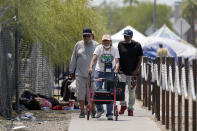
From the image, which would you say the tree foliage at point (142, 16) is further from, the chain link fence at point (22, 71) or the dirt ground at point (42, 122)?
Answer: the dirt ground at point (42, 122)

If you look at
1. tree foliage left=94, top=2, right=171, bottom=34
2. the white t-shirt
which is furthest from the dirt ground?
tree foliage left=94, top=2, right=171, bottom=34

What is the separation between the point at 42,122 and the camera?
14344 millimetres

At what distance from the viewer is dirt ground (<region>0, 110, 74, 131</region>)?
43.2ft

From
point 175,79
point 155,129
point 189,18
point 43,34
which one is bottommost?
point 155,129

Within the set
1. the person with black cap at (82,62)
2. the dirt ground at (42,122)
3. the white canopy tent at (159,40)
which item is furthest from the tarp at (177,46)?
the person with black cap at (82,62)

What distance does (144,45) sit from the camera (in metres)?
36.8

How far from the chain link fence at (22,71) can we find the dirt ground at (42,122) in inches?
21.7

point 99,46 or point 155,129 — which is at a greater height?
point 99,46

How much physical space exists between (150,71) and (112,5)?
138 metres

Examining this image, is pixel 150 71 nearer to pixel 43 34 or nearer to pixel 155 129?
pixel 43 34

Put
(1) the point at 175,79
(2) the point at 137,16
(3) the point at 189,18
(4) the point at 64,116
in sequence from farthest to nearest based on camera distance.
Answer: (2) the point at 137,16, (3) the point at 189,18, (4) the point at 64,116, (1) the point at 175,79

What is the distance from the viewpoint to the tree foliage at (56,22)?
1512 centimetres

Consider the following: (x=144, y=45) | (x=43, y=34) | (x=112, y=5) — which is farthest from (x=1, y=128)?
(x=112, y=5)

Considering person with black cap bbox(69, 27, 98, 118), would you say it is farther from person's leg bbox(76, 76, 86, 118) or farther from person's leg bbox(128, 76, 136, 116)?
person's leg bbox(128, 76, 136, 116)
